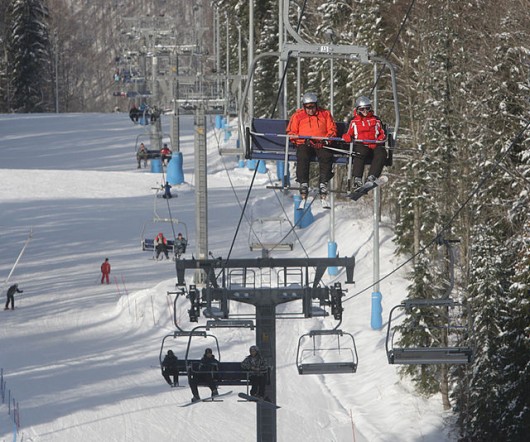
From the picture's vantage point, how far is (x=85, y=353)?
29062mm

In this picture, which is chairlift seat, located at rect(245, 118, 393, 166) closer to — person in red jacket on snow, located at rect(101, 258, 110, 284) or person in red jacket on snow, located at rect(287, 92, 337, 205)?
person in red jacket on snow, located at rect(287, 92, 337, 205)

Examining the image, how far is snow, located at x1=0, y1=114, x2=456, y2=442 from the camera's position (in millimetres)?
→ 24219

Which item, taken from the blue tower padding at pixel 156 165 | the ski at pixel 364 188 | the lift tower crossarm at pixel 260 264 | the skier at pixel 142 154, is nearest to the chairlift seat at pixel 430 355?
the ski at pixel 364 188

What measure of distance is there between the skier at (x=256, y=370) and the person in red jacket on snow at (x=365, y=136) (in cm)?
561

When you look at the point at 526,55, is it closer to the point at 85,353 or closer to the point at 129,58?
the point at 85,353

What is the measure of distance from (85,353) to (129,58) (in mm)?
27601

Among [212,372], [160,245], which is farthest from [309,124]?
[160,245]

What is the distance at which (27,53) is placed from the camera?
8531cm

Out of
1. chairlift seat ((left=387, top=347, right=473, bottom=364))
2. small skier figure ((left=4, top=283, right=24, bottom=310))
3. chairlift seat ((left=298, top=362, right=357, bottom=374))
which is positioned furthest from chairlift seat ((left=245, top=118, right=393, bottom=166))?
small skier figure ((left=4, top=283, right=24, bottom=310))

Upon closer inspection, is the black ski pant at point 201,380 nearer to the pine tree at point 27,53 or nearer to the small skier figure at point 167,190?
the small skier figure at point 167,190

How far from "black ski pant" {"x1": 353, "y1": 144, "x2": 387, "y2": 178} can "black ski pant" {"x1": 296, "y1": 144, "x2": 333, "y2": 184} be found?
0.36 meters

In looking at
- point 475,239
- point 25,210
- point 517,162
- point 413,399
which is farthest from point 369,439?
point 25,210

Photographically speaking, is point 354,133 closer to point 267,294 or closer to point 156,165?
point 267,294

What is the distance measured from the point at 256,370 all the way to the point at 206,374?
775 millimetres
